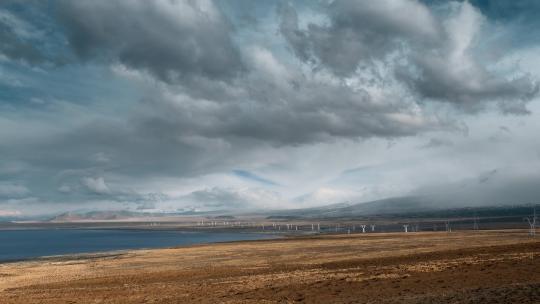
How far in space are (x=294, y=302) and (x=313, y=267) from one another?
21694 mm

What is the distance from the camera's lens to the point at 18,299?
1634 inches

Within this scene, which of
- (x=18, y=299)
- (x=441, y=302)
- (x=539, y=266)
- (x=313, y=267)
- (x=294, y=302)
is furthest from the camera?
(x=313, y=267)

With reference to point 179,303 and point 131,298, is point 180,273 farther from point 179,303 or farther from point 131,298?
point 179,303

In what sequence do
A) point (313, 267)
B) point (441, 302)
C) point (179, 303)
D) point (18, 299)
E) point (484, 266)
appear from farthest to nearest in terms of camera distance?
1. point (313, 267)
2. point (18, 299)
3. point (484, 266)
4. point (179, 303)
5. point (441, 302)

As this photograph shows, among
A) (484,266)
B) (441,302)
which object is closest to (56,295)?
(441,302)

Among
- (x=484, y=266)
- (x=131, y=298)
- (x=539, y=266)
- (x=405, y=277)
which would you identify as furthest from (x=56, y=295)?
(x=539, y=266)

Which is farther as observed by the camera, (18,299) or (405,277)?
(18,299)

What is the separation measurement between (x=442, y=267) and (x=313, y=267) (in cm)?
1561

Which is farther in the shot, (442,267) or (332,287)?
(442,267)

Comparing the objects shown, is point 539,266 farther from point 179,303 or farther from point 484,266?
point 179,303

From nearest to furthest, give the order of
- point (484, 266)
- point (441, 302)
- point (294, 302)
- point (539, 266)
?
1. point (441, 302)
2. point (294, 302)
3. point (539, 266)
4. point (484, 266)

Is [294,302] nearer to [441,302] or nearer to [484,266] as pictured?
[441,302]

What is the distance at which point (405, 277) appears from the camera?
3738 centimetres

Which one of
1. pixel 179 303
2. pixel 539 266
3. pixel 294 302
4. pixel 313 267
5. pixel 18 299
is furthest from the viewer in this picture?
pixel 313 267
